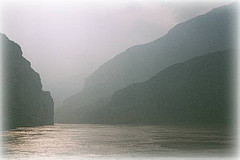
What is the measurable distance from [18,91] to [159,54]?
103 m

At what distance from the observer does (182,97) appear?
522 feet

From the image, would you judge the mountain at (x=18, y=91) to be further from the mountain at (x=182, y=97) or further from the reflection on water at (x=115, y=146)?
the mountain at (x=182, y=97)

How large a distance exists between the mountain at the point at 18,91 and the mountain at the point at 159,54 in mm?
67807

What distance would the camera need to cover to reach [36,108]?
111875 millimetres

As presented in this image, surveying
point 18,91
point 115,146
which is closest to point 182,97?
point 18,91

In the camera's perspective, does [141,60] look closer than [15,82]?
No

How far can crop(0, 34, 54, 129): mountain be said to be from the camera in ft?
303

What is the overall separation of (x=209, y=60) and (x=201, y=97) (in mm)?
19994

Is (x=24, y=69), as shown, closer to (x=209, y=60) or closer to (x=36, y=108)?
(x=36, y=108)

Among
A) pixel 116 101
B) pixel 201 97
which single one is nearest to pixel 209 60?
pixel 201 97

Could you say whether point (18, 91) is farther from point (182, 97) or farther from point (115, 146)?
point (182, 97)

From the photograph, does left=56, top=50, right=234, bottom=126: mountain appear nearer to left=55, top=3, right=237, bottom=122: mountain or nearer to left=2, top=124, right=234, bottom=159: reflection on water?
left=55, top=3, right=237, bottom=122: mountain

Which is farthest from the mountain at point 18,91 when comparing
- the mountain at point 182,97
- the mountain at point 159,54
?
the mountain at point 159,54

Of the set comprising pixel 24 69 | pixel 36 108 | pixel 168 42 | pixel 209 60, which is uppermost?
pixel 168 42
